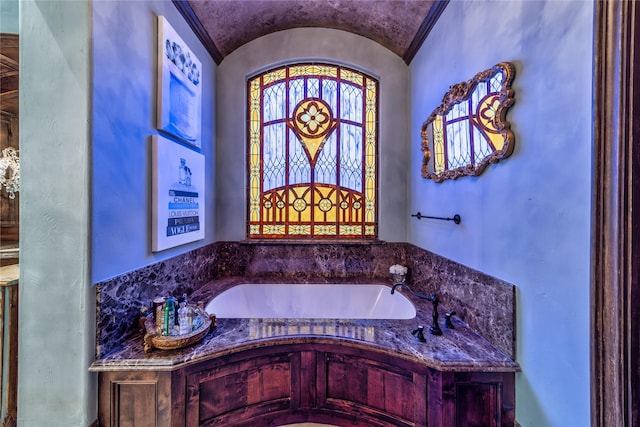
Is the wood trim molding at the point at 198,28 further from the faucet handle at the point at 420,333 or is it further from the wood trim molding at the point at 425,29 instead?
the faucet handle at the point at 420,333

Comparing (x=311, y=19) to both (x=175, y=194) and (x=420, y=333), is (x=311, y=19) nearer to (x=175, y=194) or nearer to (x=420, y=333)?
(x=175, y=194)

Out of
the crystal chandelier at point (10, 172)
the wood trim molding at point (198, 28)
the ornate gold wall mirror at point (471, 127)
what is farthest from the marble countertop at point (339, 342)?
the wood trim molding at point (198, 28)

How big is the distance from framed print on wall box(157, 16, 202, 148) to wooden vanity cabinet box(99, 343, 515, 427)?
1388 millimetres

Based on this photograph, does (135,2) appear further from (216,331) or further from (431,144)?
(431,144)

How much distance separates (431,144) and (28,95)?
2348mm

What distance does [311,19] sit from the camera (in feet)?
7.58

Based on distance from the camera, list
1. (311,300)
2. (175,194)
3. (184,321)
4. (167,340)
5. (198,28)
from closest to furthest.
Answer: (167,340)
(184,321)
(175,194)
(198,28)
(311,300)

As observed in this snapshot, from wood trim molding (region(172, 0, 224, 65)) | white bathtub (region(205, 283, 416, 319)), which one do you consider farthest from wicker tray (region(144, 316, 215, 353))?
wood trim molding (region(172, 0, 224, 65))

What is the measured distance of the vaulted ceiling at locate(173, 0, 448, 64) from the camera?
1.89 meters

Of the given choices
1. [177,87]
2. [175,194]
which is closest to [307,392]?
[175,194]

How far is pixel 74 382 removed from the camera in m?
1.07

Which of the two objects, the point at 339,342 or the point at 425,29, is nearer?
the point at 339,342

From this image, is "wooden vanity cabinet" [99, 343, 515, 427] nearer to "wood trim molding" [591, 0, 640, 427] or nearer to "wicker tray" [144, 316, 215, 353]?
"wicker tray" [144, 316, 215, 353]

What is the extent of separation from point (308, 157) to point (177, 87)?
4.02ft
